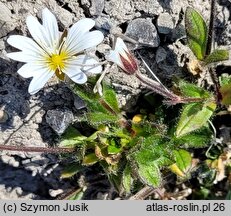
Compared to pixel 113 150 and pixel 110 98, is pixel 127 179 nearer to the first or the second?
pixel 113 150

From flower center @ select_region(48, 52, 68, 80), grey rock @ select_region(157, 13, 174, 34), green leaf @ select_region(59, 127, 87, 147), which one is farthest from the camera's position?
green leaf @ select_region(59, 127, 87, 147)

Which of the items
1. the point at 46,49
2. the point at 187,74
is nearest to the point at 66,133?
the point at 46,49

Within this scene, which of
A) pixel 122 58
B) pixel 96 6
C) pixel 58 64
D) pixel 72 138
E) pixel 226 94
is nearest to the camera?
pixel 122 58

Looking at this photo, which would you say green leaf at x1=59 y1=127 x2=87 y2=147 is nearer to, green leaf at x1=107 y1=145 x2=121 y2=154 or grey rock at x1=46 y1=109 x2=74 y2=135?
grey rock at x1=46 y1=109 x2=74 y2=135

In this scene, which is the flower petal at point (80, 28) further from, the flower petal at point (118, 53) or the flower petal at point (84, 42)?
the flower petal at point (118, 53)

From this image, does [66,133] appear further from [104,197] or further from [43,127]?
[104,197]

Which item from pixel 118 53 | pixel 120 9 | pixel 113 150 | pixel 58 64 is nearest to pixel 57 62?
pixel 58 64

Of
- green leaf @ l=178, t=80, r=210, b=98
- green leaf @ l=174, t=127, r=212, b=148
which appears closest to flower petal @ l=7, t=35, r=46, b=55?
green leaf @ l=178, t=80, r=210, b=98
